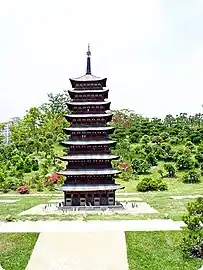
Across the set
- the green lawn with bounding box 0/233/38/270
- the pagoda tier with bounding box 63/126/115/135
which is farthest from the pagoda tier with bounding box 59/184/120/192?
the green lawn with bounding box 0/233/38/270

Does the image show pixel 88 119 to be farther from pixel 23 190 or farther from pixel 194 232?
pixel 194 232

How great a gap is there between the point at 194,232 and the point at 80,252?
6284 millimetres

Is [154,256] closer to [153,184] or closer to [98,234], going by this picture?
[98,234]

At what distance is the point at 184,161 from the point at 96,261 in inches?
1547

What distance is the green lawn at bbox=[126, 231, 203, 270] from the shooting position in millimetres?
20375

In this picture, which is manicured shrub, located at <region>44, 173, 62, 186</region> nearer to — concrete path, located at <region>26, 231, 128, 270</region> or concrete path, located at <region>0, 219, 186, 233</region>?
concrete path, located at <region>0, 219, 186, 233</region>

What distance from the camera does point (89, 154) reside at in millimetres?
36125

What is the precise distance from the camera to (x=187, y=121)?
9294 centimetres

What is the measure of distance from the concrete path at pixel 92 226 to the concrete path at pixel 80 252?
120cm

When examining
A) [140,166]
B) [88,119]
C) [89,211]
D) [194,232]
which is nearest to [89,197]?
[89,211]

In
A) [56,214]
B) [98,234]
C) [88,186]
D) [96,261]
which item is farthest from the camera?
[88,186]

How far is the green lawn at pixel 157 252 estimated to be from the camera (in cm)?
2038

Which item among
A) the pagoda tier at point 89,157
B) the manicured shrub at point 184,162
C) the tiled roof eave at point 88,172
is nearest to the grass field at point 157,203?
the manicured shrub at point 184,162

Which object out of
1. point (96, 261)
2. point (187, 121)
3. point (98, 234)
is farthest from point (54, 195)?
point (187, 121)
